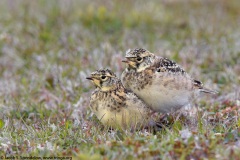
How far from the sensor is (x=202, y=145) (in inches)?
194

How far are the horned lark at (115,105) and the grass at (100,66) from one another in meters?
0.18

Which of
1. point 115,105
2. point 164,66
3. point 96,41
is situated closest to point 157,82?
point 164,66

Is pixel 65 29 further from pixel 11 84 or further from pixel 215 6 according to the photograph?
pixel 215 6

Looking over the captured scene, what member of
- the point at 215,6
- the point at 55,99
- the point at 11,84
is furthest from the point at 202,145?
the point at 215,6

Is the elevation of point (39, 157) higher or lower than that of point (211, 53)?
lower

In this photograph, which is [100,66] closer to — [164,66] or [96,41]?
[96,41]

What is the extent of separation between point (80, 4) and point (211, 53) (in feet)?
12.6

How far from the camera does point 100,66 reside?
8.73 metres

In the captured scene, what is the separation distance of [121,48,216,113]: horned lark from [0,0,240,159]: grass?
0.27 m

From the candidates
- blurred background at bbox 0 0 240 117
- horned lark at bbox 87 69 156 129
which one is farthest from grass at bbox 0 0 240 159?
horned lark at bbox 87 69 156 129

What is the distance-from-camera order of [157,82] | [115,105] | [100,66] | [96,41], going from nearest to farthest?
[115,105] → [157,82] → [100,66] → [96,41]

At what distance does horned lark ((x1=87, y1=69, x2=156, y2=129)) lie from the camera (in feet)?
19.2

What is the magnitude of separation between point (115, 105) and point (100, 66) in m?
2.92

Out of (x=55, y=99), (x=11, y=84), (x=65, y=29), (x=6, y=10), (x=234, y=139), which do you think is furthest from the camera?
(x=6, y=10)
